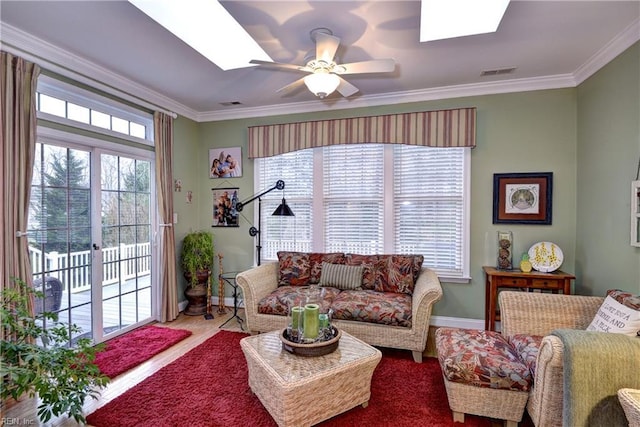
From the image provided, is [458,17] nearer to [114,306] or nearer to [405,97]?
[405,97]

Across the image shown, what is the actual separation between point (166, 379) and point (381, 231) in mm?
2649

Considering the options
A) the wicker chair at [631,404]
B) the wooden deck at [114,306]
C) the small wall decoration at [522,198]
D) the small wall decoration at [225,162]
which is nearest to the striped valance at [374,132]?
the small wall decoration at [225,162]

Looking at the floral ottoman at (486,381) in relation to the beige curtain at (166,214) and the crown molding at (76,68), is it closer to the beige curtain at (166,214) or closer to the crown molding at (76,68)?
the beige curtain at (166,214)

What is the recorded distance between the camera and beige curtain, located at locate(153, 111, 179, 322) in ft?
12.5

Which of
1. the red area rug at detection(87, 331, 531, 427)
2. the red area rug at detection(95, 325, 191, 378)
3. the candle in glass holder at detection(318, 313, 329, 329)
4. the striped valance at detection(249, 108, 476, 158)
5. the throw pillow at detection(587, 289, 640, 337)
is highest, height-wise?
the striped valance at detection(249, 108, 476, 158)

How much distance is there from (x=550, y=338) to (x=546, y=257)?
1882mm

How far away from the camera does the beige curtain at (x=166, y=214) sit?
12.5ft

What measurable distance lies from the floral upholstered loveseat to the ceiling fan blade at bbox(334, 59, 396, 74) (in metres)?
1.83

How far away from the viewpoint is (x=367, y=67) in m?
2.35

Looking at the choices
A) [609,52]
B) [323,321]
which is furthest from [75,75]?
[609,52]

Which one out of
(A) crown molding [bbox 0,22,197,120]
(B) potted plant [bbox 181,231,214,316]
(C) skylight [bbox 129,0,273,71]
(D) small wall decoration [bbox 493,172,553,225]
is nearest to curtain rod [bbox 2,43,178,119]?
(A) crown molding [bbox 0,22,197,120]

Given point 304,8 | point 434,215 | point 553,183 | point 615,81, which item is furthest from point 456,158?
point 304,8

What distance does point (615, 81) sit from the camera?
2.67m

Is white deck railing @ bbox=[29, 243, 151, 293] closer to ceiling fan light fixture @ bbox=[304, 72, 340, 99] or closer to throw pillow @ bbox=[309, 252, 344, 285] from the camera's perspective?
throw pillow @ bbox=[309, 252, 344, 285]
